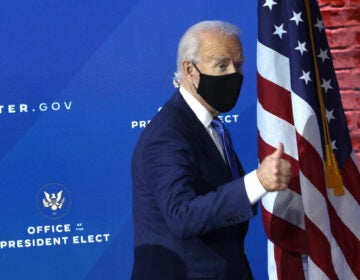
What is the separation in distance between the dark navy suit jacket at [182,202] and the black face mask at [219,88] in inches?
2.6

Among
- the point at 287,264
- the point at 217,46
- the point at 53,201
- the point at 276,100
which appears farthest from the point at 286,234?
the point at 53,201

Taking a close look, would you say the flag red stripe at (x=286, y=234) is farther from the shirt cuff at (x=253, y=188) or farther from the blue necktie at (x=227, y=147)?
the shirt cuff at (x=253, y=188)

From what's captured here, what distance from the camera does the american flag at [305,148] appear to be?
2.65 meters

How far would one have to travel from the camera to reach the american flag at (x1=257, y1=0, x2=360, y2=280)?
2.65 m

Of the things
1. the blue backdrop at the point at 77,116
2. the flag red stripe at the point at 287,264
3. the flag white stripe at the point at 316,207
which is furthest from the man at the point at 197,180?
the blue backdrop at the point at 77,116

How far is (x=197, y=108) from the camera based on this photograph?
7.25 ft

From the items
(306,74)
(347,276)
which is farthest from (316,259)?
(306,74)

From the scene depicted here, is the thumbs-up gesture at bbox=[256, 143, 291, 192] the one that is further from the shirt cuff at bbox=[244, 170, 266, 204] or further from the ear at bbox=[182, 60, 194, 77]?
the ear at bbox=[182, 60, 194, 77]

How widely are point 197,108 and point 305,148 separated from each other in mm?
600

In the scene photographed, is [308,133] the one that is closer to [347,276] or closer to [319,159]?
[319,159]

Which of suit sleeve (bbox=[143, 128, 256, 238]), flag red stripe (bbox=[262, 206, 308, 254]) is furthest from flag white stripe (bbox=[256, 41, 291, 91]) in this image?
suit sleeve (bbox=[143, 128, 256, 238])

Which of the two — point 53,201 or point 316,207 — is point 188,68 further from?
point 53,201

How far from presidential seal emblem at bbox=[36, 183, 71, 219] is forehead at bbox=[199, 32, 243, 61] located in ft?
4.37

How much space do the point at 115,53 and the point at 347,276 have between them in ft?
4.30
